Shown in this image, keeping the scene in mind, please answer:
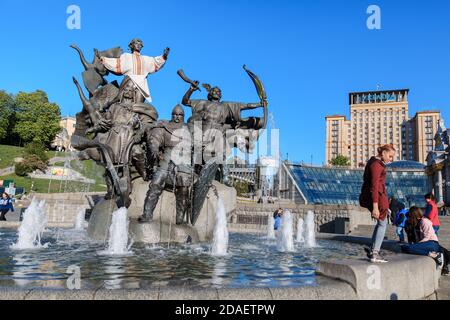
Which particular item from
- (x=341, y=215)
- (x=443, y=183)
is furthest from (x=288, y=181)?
(x=341, y=215)

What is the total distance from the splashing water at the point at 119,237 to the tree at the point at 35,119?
83659 millimetres

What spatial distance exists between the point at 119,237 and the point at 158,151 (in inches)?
103

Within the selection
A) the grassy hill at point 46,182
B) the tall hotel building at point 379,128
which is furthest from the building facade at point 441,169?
the tall hotel building at point 379,128

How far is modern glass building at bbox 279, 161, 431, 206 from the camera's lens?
196 ft

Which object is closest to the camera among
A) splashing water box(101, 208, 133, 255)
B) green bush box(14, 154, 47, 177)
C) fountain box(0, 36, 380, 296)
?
fountain box(0, 36, 380, 296)

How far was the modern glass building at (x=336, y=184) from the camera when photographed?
59.8m

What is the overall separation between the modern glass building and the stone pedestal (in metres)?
46.6

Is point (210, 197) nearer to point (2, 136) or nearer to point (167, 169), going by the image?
point (167, 169)

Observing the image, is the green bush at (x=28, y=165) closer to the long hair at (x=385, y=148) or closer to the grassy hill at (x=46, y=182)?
the grassy hill at (x=46, y=182)

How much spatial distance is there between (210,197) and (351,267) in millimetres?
6767
